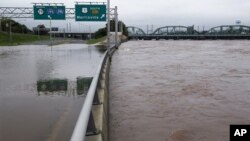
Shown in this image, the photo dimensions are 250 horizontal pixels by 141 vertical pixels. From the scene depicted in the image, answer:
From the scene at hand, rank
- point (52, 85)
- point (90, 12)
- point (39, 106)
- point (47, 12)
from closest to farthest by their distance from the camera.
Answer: point (39, 106) → point (52, 85) → point (90, 12) → point (47, 12)

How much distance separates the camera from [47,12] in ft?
178

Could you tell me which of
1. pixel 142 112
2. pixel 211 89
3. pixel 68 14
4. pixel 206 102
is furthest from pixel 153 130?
pixel 68 14

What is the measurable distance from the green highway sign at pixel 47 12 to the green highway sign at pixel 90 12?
9.62ft

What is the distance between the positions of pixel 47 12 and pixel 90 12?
610 cm

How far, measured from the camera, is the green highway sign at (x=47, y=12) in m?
54.0

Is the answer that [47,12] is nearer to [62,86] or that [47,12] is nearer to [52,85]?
[52,85]

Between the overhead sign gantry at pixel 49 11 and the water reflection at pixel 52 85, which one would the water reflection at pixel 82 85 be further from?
the overhead sign gantry at pixel 49 11

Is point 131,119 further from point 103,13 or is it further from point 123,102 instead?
point 103,13

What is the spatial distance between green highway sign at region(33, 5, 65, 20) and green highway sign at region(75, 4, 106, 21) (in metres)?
2.93

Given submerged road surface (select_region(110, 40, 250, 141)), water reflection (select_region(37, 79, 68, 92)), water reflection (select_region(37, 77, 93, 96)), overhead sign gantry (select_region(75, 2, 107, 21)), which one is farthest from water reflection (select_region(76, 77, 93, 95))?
overhead sign gantry (select_region(75, 2, 107, 21))

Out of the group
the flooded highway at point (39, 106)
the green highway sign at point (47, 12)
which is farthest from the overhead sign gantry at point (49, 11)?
the flooded highway at point (39, 106)

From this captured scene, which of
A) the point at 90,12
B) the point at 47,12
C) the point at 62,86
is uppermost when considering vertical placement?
the point at 47,12

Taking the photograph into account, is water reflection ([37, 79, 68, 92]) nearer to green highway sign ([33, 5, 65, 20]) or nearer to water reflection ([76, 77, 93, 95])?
water reflection ([76, 77, 93, 95])

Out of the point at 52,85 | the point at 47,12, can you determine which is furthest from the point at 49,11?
the point at 52,85
